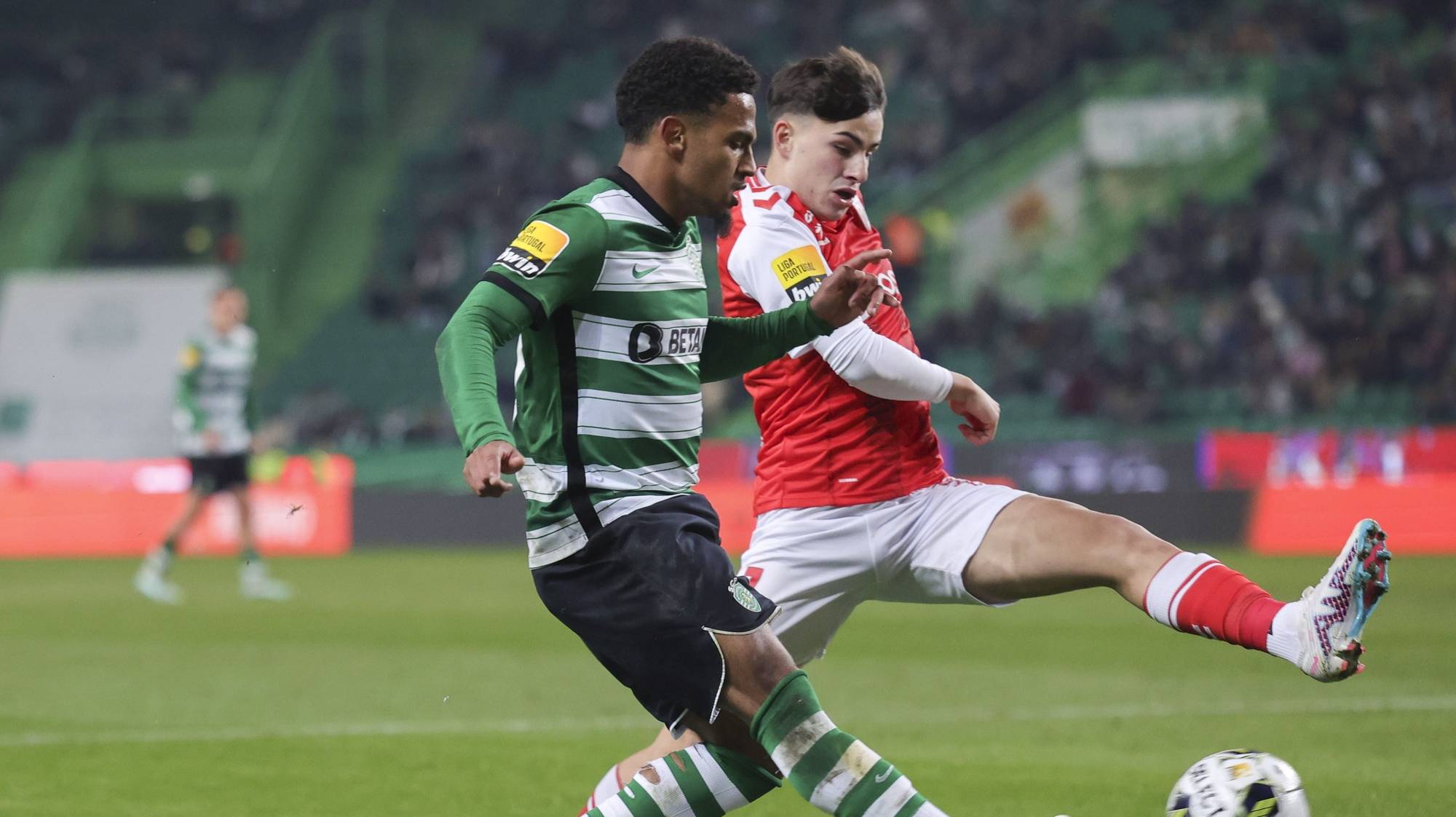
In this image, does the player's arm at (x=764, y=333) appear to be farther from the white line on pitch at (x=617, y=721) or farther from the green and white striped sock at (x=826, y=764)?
the white line on pitch at (x=617, y=721)

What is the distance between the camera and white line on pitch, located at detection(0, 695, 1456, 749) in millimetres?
7008

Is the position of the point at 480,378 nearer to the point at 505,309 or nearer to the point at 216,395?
the point at 505,309

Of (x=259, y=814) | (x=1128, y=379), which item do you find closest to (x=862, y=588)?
(x=259, y=814)

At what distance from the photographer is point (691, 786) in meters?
3.77

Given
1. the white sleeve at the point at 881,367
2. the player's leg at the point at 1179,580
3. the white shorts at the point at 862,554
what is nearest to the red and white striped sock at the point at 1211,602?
the player's leg at the point at 1179,580

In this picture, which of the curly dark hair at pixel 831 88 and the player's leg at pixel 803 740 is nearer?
the player's leg at pixel 803 740

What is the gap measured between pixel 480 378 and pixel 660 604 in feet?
2.03

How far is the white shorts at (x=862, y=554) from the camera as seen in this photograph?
174 inches

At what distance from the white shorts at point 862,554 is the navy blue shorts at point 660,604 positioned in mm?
791

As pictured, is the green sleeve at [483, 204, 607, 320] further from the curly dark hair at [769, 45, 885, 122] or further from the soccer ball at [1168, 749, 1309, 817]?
the soccer ball at [1168, 749, 1309, 817]

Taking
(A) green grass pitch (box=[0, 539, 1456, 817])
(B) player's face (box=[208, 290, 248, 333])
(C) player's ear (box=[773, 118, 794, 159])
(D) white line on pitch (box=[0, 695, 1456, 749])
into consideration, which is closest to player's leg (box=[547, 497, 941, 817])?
(C) player's ear (box=[773, 118, 794, 159])

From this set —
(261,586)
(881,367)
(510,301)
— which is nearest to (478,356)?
(510,301)

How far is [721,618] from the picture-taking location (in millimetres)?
3539

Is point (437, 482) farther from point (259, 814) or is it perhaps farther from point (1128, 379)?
point (259, 814)
